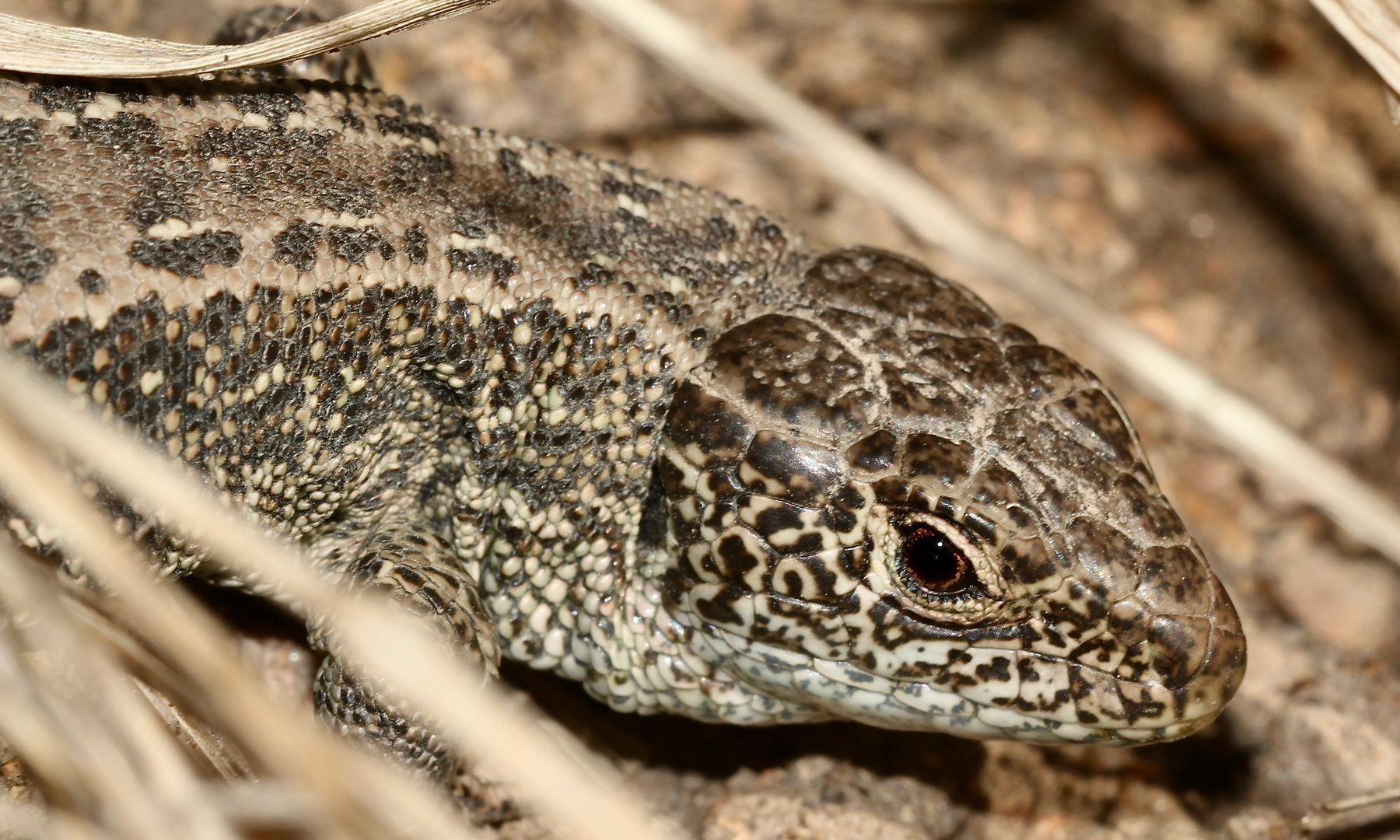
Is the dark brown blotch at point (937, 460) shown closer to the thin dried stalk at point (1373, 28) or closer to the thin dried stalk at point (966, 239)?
the thin dried stalk at point (966, 239)

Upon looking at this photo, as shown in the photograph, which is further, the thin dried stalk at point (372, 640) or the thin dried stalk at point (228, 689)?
the thin dried stalk at point (228, 689)

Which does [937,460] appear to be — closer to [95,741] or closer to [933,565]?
[933,565]

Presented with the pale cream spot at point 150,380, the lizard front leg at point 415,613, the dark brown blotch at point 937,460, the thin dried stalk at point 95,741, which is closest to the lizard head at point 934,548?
the dark brown blotch at point 937,460

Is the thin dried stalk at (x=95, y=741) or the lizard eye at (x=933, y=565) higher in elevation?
the lizard eye at (x=933, y=565)

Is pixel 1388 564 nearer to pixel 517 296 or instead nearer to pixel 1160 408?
pixel 1160 408

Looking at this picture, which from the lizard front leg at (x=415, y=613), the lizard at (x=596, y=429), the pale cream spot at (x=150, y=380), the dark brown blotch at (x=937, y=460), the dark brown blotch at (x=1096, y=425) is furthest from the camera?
the dark brown blotch at (x=1096, y=425)

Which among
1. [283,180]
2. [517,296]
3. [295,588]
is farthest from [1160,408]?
[295,588]

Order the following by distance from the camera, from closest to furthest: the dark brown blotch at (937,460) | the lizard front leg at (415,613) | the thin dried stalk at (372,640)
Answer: the thin dried stalk at (372,640)
the dark brown blotch at (937,460)
the lizard front leg at (415,613)
